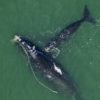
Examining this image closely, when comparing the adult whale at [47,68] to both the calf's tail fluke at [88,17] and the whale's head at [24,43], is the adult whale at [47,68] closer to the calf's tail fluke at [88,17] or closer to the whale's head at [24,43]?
the whale's head at [24,43]

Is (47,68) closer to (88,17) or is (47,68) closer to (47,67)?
(47,67)

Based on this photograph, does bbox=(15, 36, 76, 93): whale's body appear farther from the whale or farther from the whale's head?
the whale

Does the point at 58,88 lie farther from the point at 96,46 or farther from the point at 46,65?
the point at 96,46

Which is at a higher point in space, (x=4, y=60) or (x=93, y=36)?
(x=4, y=60)

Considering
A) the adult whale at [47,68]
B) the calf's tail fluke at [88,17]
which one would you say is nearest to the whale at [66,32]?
the calf's tail fluke at [88,17]

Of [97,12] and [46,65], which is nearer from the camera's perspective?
[46,65]

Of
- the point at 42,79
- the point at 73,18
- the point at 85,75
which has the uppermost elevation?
the point at 73,18

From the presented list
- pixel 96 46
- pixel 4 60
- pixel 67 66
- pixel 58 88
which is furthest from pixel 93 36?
pixel 4 60
